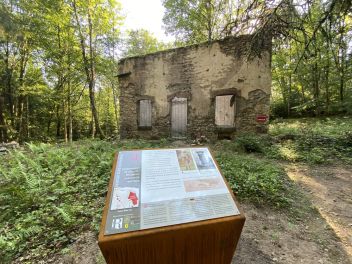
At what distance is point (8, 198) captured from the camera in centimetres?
331

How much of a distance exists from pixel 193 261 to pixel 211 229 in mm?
340

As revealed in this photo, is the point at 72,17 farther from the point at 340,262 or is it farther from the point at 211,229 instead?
the point at 340,262

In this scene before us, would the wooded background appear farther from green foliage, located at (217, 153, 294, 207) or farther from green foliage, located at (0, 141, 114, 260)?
green foliage, located at (0, 141, 114, 260)

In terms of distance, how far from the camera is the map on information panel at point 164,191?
1.49 metres

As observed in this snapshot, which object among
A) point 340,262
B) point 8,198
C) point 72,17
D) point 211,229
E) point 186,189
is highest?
point 72,17

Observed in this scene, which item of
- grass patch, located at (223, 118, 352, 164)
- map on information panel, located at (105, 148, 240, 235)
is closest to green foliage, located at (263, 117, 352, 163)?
grass patch, located at (223, 118, 352, 164)

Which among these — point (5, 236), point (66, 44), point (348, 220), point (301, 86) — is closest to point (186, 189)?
point (5, 236)

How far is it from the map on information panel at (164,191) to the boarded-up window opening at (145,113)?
800 centimetres

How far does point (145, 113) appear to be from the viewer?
10.0 meters

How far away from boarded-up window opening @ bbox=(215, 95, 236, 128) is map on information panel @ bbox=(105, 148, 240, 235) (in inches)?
255

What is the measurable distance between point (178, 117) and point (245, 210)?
6.55 metres

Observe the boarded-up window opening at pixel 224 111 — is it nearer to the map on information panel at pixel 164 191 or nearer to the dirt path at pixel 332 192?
the dirt path at pixel 332 192

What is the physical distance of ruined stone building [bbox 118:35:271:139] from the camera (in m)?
7.82

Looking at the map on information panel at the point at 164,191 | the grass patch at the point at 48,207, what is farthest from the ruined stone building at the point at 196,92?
the map on information panel at the point at 164,191
